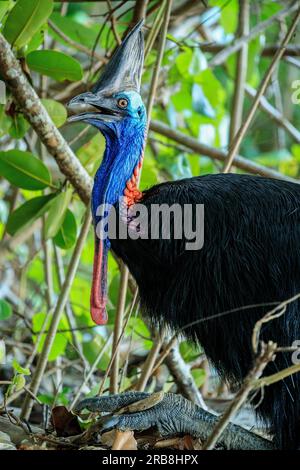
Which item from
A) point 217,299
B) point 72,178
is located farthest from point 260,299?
point 72,178

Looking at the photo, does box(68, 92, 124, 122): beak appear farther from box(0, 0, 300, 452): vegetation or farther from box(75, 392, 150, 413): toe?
box(75, 392, 150, 413): toe

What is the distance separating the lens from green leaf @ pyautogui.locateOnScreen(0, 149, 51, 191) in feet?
9.90

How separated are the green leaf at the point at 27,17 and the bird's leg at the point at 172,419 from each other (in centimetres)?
110

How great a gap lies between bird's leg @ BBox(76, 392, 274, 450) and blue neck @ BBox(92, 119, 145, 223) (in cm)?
47

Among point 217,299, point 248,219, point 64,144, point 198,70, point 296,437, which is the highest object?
point 198,70

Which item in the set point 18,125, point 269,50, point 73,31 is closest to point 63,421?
point 18,125

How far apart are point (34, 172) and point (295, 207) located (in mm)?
933

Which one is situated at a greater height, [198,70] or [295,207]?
[198,70]

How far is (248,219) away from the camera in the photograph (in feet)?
8.03

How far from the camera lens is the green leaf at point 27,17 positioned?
2.86 meters

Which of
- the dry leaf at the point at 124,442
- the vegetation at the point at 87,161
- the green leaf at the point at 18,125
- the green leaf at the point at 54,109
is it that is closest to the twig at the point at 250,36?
the vegetation at the point at 87,161

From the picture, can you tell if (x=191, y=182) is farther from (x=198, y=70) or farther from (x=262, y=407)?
(x=198, y=70)

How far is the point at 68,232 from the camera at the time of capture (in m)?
3.21
